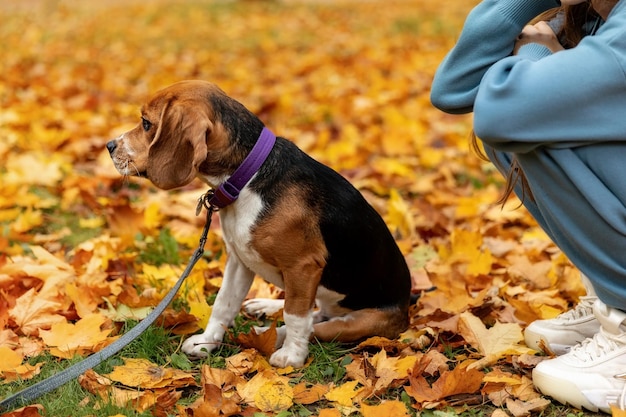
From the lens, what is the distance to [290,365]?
9.77ft

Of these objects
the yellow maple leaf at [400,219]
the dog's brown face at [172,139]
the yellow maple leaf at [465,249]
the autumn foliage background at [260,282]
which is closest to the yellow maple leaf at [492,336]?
the autumn foliage background at [260,282]

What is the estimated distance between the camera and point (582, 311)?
3.09m

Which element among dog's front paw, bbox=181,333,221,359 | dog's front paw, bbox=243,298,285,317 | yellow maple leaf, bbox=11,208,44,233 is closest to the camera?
dog's front paw, bbox=181,333,221,359

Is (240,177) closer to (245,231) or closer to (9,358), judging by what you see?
(245,231)

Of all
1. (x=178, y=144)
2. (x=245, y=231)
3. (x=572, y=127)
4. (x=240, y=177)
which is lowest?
(x=245, y=231)

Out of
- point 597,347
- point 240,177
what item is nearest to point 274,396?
point 240,177

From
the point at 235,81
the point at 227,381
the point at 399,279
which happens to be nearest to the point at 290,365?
the point at 227,381

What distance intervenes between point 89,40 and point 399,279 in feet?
34.8

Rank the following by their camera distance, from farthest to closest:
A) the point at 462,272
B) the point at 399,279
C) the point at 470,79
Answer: the point at 462,272
the point at 399,279
the point at 470,79

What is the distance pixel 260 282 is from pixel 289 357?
0.98 meters

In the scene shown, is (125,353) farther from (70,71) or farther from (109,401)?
(70,71)

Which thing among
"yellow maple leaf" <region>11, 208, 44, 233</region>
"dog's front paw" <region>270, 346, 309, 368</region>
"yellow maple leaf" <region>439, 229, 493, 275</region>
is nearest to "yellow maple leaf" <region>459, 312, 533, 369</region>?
"dog's front paw" <region>270, 346, 309, 368</region>

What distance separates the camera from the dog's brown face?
9.00 feet

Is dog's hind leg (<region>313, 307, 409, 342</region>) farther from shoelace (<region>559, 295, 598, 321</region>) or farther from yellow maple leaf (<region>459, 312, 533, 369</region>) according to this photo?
shoelace (<region>559, 295, 598, 321</region>)
